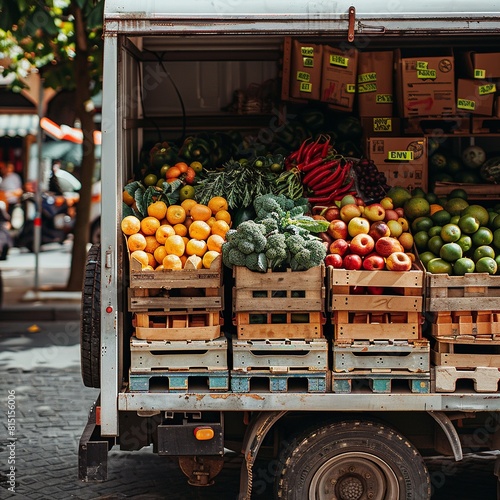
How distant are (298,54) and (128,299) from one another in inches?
109

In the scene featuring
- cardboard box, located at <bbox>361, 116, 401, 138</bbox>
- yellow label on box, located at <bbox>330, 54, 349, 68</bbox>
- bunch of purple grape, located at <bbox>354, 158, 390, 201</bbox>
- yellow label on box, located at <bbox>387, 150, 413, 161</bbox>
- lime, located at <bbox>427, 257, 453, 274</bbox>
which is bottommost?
lime, located at <bbox>427, 257, 453, 274</bbox>

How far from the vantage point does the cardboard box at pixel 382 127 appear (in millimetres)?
6723

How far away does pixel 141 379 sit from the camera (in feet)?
16.2

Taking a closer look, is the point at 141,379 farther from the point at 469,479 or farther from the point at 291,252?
the point at 469,479

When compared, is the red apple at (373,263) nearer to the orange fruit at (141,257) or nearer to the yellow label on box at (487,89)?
the orange fruit at (141,257)

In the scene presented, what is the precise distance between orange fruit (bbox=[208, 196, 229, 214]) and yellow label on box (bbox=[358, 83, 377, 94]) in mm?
1970

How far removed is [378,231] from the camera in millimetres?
5387

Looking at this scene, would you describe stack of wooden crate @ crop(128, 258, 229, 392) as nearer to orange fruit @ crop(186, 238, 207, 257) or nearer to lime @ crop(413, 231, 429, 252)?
orange fruit @ crop(186, 238, 207, 257)

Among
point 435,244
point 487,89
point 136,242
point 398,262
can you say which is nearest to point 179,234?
point 136,242

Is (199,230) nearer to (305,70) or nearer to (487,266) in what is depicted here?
(487,266)

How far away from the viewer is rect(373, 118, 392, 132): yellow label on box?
674 centimetres

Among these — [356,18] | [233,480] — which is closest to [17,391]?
[233,480]

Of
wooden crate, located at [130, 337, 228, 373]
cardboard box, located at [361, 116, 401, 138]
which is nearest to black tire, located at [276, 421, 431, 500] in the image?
wooden crate, located at [130, 337, 228, 373]

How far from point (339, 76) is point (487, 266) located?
2443 mm
